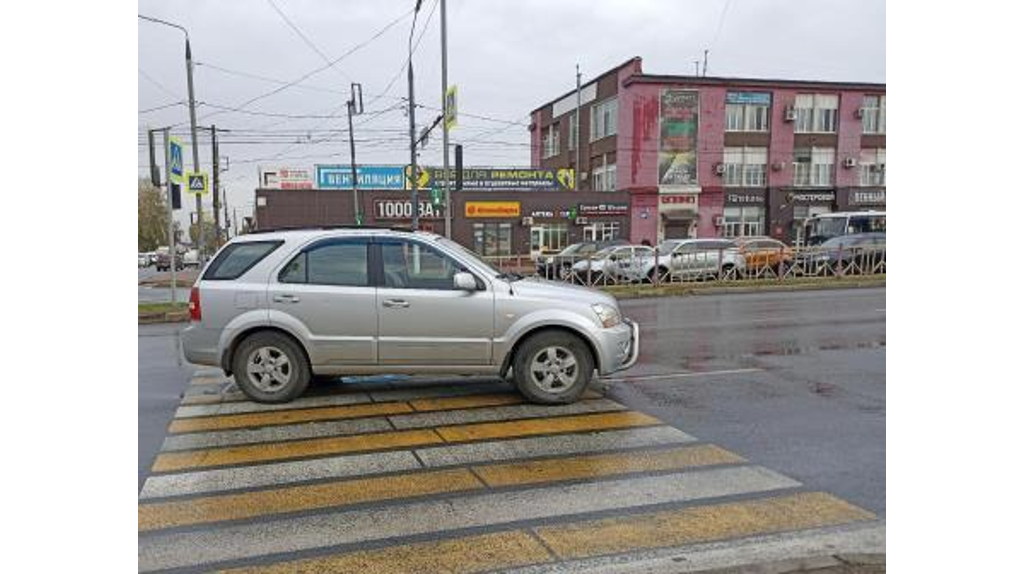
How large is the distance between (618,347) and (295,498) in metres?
3.30

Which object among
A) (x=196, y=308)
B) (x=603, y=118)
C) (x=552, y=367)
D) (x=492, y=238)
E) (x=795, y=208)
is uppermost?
(x=603, y=118)

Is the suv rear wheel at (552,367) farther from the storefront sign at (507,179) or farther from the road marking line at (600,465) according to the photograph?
the storefront sign at (507,179)

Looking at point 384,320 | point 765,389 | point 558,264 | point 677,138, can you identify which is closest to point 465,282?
point 384,320

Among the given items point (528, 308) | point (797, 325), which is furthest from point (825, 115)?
point (528, 308)

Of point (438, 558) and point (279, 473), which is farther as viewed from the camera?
point (279, 473)

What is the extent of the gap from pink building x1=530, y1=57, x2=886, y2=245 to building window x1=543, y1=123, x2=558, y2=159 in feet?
30.1

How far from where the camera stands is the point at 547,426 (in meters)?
5.57

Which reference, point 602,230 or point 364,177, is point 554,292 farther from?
point 364,177

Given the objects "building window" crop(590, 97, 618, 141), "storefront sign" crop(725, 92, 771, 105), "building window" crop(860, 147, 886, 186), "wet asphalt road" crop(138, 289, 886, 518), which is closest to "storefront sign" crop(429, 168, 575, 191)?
"building window" crop(590, 97, 618, 141)

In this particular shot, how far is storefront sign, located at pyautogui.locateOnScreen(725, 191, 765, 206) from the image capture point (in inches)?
1672

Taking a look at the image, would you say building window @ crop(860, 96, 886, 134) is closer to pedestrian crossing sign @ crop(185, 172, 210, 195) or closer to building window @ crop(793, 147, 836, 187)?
building window @ crop(793, 147, 836, 187)

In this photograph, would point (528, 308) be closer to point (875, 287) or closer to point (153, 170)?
point (153, 170)

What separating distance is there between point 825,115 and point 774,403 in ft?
142

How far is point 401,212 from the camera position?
39.8 metres
